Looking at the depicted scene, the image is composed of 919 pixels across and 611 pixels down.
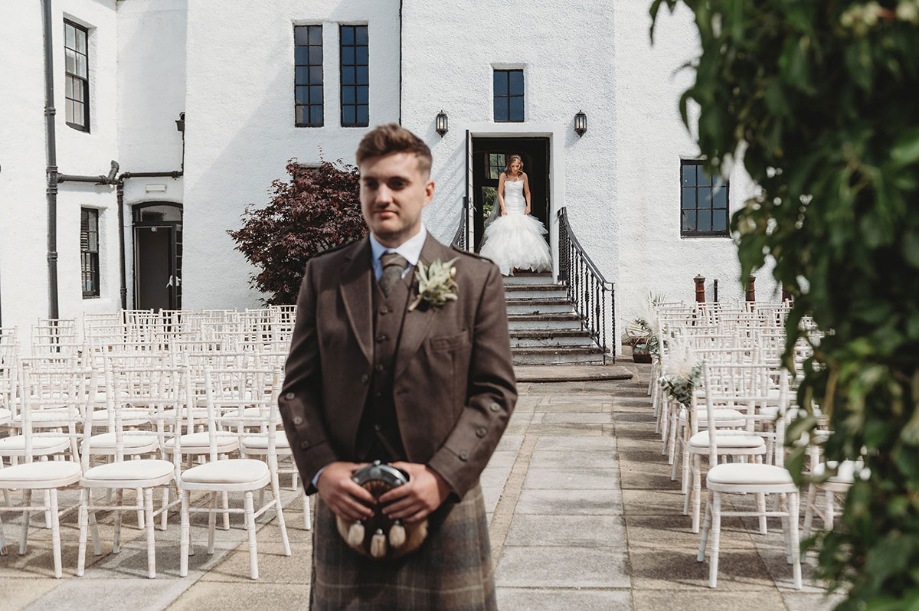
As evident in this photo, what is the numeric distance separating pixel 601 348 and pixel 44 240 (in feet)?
33.1

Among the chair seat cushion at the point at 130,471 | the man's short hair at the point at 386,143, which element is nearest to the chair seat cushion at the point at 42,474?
the chair seat cushion at the point at 130,471

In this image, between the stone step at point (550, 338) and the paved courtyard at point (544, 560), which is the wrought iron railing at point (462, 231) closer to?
the stone step at point (550, 338)

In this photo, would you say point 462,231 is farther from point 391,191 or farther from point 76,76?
point 391,191

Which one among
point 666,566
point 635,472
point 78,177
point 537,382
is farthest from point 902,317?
point 78,177

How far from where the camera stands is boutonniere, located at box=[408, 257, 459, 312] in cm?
225

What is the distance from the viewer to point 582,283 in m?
15.0

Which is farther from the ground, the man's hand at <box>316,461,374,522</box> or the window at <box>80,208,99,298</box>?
the window at <box>80,208,99,298</box>

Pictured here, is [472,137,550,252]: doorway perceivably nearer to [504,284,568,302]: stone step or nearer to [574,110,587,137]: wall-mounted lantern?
[574,110,587,137]: wall-mounted lantern

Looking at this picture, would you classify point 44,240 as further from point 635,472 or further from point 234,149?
point 635,472

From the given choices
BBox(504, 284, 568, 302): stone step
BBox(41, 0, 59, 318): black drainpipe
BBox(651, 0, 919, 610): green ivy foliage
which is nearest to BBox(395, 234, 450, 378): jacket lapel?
BBox(651, 0, 919, 610): green ivy foliage

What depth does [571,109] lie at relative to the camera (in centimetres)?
1514

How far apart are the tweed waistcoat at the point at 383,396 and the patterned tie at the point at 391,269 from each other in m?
0.05

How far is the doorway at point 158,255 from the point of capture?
58.4 feet

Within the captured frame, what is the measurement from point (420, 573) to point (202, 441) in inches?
147
